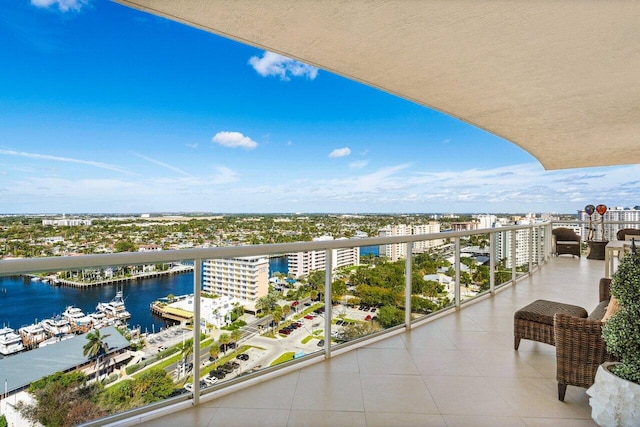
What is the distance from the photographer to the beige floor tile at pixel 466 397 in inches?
89.4

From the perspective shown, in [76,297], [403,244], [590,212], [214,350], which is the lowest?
[214,350]

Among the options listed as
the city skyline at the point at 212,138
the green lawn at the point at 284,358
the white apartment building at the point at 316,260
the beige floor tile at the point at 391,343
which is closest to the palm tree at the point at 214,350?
the green lawn at the point at 284,358

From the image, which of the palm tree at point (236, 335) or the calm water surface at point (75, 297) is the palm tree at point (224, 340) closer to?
the palm tree at point (236, 335)

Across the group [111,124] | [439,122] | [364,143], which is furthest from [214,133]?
[439,122]

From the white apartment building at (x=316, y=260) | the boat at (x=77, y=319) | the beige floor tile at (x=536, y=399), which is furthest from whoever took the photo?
the white apartment building at (x=316, y=260)

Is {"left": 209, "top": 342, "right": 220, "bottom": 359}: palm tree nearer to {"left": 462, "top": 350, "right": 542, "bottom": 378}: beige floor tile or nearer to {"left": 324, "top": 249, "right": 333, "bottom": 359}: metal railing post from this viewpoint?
{"left": 324, "top": 249, "right": 333, "bottom": 359}: metal railing post

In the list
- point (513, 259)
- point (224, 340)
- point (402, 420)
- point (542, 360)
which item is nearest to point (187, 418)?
point (224, 340)

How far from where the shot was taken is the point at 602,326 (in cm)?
212

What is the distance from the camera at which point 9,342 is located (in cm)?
165

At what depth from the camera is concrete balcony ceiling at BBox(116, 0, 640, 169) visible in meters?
2.31

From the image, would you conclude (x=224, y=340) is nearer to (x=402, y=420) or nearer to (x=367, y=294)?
(x=402, y=420)

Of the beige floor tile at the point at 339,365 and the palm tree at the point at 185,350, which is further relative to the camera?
the beige floor tile at the point at 339,365

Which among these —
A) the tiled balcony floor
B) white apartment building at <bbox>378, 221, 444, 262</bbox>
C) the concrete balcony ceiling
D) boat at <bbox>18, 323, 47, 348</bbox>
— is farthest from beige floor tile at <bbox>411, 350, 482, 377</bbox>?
the concrete balcony ceiling

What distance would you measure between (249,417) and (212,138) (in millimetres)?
18106
